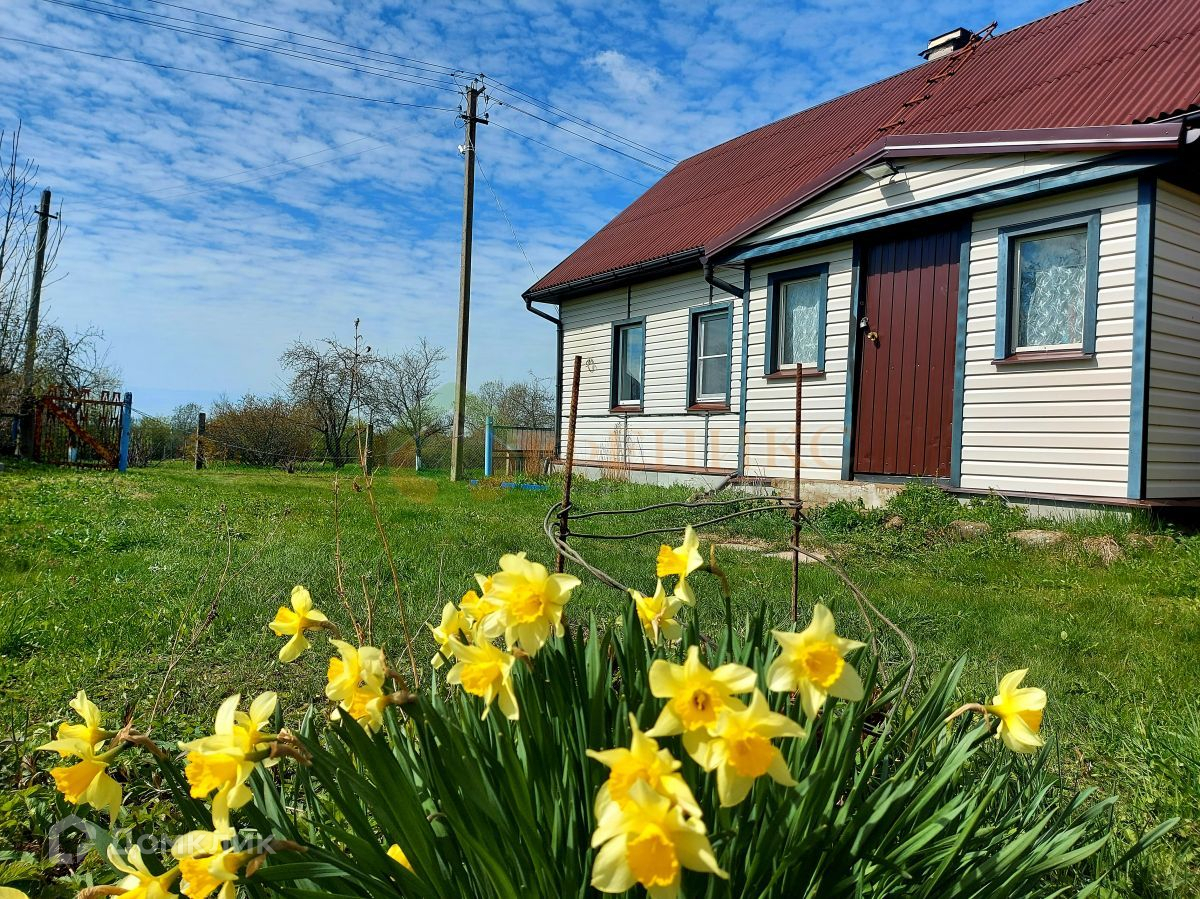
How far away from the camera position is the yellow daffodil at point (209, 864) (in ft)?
2.60

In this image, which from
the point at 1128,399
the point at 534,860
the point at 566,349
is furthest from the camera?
the point at 566,349

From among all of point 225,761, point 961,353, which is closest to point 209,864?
point 225,761

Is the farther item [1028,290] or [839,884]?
[1028,290]

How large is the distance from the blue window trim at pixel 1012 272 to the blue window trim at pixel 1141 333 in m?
0.28

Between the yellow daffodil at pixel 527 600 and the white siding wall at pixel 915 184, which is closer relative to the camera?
the yellow daffodil at pixel 527 600

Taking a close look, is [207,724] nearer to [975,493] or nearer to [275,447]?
[975,493]

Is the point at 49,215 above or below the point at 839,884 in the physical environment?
above

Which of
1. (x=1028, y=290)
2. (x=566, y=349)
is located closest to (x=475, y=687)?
(x=1028, y=290)

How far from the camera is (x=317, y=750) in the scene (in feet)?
3.00

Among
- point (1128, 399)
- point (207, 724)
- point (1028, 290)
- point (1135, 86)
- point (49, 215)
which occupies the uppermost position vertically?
point (49, 215)

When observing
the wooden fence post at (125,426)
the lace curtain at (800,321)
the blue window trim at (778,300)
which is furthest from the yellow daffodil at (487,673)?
the wooden fence post at (125,426)

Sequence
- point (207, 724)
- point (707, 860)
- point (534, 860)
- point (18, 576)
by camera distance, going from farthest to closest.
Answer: point (18, 576) < point (207, 724) < point (534, 860) < point (707, 860)

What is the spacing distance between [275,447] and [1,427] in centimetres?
510

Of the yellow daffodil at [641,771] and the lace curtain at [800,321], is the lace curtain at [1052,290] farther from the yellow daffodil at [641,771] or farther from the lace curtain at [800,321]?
the yellow daffodil at [641,771]
